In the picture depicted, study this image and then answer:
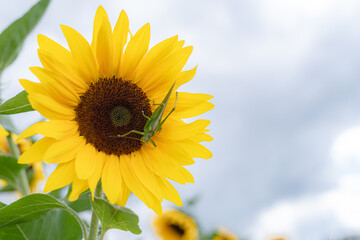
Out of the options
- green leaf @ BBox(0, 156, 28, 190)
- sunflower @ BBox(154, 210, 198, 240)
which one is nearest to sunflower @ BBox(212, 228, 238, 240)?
sunflower @ BBox(154, 210, 198, 240)

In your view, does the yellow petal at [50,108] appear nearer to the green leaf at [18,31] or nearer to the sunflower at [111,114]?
the sunflower at [111,114]

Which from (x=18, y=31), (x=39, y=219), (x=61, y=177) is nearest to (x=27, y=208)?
(x=61, y=177)

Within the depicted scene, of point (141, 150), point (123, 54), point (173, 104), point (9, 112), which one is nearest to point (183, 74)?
point (173, 104)

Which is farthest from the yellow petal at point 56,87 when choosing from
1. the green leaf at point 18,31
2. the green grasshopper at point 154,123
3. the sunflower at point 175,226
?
the sunflower at point 175,226

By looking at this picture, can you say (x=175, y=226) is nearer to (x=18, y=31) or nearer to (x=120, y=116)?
(x=120, y=116)

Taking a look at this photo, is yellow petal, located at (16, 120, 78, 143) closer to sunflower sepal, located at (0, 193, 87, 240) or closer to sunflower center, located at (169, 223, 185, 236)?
sunflower sepal, located at (0, 193, 87, 240)

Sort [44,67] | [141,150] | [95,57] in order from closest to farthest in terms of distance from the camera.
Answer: [44,67] < [95,57] < [141,150]

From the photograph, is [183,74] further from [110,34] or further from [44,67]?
[44,67]
